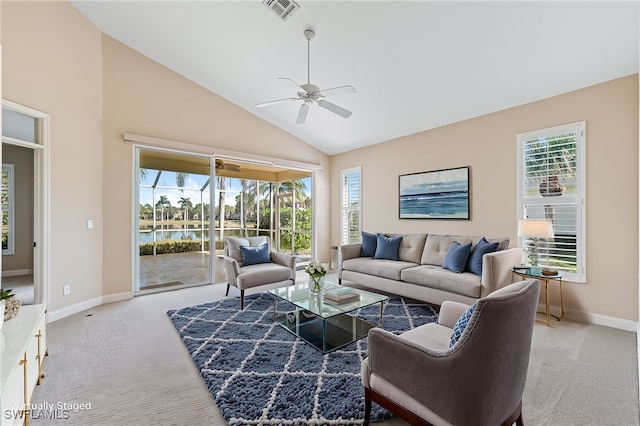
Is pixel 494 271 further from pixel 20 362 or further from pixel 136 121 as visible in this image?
pixel 136 121

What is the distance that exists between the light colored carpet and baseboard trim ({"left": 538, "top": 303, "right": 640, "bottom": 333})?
108mm

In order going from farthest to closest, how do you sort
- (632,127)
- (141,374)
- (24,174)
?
1. (24,174)
2. (632,127)
3. (141,374)

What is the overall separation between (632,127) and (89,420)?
17.6 ft

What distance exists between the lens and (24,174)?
5090 millimetres

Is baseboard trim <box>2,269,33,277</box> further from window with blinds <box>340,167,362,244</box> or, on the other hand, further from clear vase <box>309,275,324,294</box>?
window with blinds <box>340,167,362,244</box>

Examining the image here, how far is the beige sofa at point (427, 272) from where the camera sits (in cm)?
336

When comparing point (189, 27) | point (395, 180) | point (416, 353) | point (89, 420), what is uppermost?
point (189, 27)

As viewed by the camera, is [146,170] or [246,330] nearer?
[246,330]

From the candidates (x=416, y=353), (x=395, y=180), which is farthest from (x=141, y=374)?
(x=395, y=180)

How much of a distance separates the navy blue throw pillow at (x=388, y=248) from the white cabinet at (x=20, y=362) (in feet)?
13.1

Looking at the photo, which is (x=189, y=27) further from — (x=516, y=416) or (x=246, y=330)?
(x=516, y=416)

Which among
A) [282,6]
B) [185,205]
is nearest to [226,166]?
[185,205]

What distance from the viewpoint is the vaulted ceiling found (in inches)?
111

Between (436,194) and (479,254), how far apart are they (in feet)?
4.68
